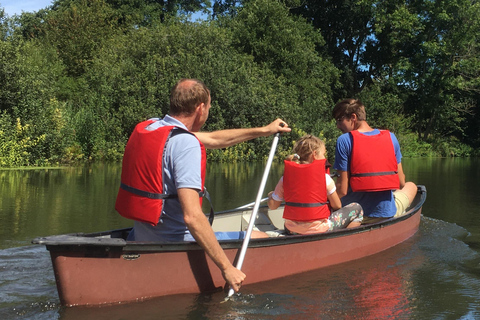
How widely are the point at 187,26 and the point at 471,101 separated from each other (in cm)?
1748

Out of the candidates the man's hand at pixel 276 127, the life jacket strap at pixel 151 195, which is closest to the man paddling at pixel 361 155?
the man's hand at pixel 276 127

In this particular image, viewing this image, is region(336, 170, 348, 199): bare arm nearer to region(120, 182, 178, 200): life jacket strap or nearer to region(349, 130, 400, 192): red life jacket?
region(349, 130, 400, 192): red life jacket

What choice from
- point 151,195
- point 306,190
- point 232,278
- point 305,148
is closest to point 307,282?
point 306,190

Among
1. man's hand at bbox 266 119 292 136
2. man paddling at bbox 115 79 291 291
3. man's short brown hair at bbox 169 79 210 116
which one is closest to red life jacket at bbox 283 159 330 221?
man's hand at bbox 266 119 292 136

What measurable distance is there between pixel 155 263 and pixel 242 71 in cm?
1826

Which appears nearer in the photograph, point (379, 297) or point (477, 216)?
point (379, 297)

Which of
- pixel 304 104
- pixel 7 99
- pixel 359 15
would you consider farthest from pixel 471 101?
pixel 7 99

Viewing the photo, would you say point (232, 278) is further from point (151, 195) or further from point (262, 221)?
point (262, 221)

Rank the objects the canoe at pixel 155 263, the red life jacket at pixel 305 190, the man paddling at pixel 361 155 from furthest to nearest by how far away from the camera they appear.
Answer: the man paddling at pixel 361 155 < the red life jacket at pixel 305 190 < the canoe at pixel 155 263

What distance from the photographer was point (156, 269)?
4.21 meters

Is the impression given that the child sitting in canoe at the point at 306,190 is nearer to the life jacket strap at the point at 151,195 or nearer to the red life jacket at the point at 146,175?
the red life jacket at the point at 146,175

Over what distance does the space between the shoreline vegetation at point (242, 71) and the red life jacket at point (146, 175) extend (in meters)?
11.4

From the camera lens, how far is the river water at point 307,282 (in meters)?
4.23

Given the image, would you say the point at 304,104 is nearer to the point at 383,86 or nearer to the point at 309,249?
the point at 383,86
